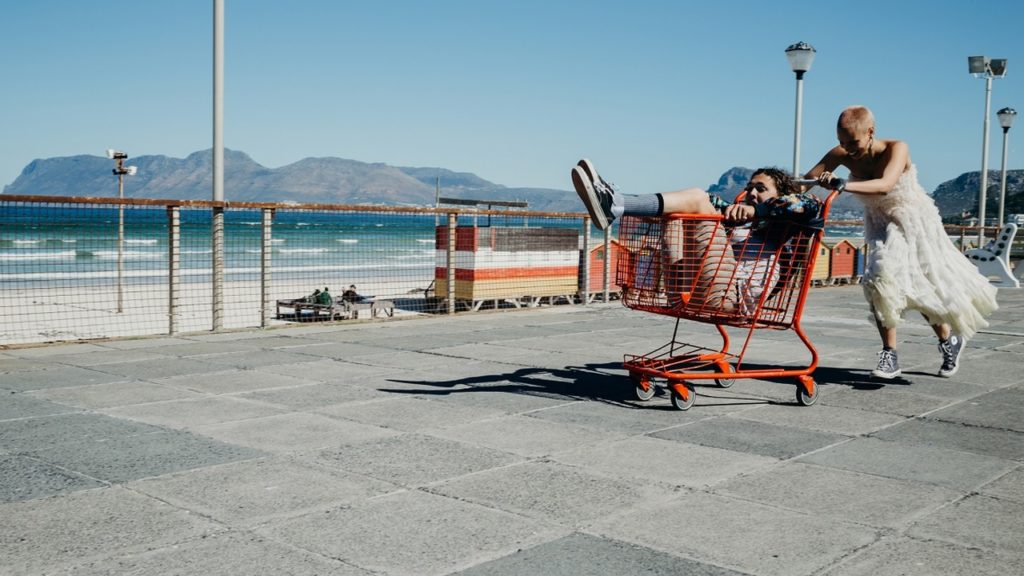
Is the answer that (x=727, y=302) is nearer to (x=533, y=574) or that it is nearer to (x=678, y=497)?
(x=678, y=497)

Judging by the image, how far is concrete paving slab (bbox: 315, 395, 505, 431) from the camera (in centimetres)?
558

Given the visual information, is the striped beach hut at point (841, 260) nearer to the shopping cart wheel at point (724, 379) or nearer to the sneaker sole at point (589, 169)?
the shopping cart wheel at point (724, 379)

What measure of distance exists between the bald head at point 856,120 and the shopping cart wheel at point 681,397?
2.20 m

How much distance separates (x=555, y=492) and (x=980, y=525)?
1.72 metres

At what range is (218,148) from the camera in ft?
33.8

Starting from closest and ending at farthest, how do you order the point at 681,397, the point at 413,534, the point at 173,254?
1. the point at 413,534
2. the point at 681,397
3. the point at 173,254

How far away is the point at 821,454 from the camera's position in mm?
4945

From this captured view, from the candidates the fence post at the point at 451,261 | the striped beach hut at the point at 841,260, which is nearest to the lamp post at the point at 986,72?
the striped beach hut at the point at 841,260

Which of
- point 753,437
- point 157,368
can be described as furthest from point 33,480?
point 753,437

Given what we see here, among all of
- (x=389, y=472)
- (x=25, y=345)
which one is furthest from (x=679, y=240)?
(x=25, y=345)

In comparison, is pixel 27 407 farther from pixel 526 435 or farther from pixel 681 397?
pixel 681 397

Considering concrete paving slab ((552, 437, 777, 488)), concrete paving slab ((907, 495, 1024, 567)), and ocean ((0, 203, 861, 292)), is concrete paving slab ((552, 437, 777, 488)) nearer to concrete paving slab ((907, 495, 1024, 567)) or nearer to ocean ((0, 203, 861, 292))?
concrete paving slab ((907, 495, 1024, 567))

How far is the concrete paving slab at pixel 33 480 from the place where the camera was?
4059mm

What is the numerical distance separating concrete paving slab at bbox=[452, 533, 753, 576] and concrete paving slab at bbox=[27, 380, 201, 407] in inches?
144
